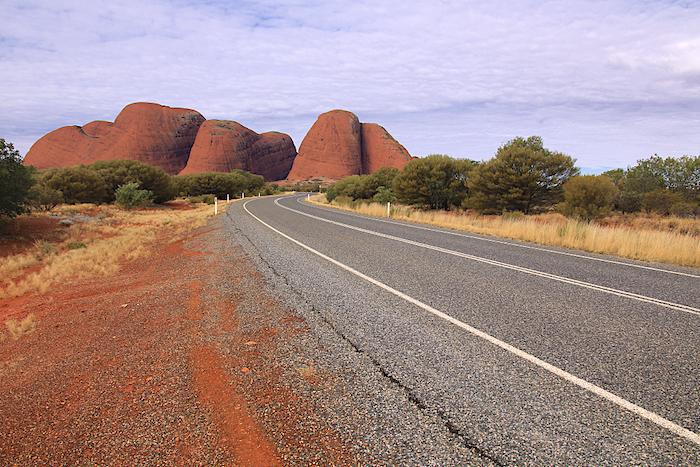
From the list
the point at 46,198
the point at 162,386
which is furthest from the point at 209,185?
the point at 162,386

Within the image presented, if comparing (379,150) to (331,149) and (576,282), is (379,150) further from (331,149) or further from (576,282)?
(576,282)

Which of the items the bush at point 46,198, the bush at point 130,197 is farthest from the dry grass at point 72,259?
the bush at point 130,197

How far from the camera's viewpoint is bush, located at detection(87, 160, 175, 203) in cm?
4012

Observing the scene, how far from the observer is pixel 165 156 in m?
109

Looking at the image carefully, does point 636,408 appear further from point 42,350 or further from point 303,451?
point 42,350

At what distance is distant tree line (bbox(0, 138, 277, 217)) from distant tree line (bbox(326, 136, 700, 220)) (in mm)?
23036

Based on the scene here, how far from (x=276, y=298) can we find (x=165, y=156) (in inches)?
4571

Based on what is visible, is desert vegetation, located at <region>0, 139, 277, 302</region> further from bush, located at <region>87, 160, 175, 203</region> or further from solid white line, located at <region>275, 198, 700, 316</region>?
solid white line, located at <region>275, 198, 700, 316</region>

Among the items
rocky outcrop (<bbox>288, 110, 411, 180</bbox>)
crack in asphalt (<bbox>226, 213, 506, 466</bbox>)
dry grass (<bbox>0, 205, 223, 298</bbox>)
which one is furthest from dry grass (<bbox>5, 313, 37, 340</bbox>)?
rocky outcrop (<bbox>288, 110, 411, 180</bbox>)

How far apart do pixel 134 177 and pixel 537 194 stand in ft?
121

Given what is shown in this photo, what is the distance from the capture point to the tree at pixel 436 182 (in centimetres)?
2967

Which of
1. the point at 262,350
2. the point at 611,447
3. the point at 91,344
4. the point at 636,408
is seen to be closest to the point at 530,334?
the point at 636,408

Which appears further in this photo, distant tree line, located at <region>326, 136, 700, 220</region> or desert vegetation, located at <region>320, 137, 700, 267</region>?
distant tree line, located at <region>326, 136, 700, 220</region>

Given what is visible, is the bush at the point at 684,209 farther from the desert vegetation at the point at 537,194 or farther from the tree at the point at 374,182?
the tree at the point at 374,182
